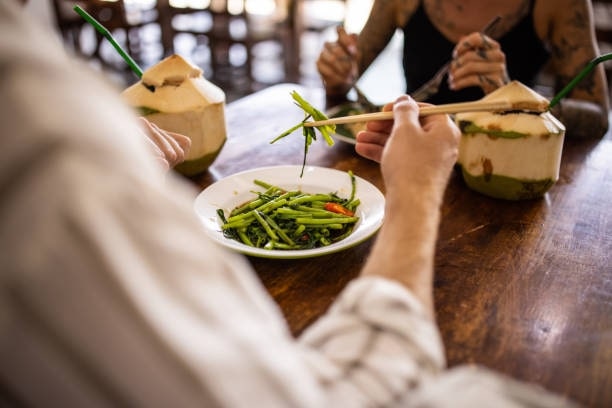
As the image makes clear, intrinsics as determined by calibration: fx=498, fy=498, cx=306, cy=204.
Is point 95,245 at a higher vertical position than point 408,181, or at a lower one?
higher

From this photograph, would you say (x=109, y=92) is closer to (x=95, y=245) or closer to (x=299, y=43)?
(x=95, y=245)

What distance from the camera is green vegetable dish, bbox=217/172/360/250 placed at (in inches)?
52.4

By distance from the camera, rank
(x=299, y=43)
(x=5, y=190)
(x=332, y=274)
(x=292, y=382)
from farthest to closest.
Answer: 1. (x=299, y=43)
2. (x=332, y=274)
3. (x=292, y=382)
4. (x=5, y=190)

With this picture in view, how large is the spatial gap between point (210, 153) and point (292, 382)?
129 cm

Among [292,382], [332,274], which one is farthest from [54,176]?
[332,274]

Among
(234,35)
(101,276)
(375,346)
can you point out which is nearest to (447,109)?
(375,346)

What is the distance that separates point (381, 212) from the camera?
4.39 ft

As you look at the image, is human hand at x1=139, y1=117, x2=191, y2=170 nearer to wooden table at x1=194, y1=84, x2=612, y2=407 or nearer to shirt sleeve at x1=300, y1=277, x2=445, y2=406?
wooden table at x1=194, y1=84, x2=612, y2=407

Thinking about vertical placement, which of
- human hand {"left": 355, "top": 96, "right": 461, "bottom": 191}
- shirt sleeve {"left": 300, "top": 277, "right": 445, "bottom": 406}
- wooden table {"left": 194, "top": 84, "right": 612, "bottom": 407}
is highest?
human hand {"left": 355, "top": 96, "right": 461, "bottom": 191}

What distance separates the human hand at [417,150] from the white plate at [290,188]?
0.26 m

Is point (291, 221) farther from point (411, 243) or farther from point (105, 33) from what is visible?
point (105, 33)

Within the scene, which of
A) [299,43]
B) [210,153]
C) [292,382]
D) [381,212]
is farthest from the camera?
[299,43]

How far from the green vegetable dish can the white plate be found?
3cm

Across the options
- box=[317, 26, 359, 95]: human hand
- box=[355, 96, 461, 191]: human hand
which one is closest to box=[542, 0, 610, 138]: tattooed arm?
box=[317, 26, 359, 95]: human hand
